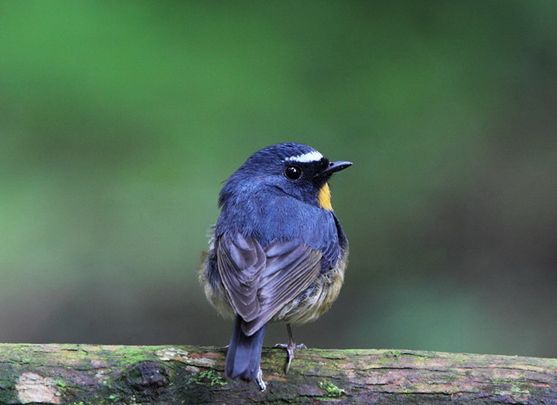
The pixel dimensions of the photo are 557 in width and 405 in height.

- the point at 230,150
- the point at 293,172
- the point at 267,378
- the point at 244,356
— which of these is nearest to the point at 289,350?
the point at 267,378

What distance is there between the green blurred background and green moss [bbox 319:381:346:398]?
3.33 metres

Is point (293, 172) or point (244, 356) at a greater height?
point (293, 172)

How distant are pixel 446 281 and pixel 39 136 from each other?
3.55 m

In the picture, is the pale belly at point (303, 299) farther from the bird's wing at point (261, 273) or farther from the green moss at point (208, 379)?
the green moss at point (208, 379)

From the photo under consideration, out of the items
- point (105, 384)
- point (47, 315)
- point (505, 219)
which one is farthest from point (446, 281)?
point (105, 384)

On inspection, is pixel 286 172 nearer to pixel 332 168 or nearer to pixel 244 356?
pixel 332 168

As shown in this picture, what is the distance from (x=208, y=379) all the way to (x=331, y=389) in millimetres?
502

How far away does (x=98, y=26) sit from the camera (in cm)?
777

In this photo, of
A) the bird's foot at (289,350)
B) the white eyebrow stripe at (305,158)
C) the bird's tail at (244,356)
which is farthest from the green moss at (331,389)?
the white eyebrow stripe at (305,158)

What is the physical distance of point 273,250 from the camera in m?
4.48

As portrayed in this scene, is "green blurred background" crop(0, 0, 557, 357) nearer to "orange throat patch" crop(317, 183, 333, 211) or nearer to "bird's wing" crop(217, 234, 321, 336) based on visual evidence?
"orange throat patch" crop(317, 183, 333, 211)

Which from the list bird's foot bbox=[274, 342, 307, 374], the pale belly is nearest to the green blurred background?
the pale belly

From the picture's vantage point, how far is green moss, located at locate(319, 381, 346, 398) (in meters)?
3.97

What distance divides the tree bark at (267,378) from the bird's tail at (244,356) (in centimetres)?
20
